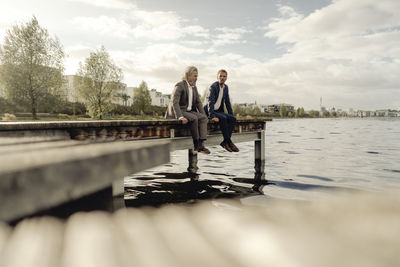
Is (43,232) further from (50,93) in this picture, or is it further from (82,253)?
(50,93)

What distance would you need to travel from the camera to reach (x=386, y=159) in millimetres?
11422

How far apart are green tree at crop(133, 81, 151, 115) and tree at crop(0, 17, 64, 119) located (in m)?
31.3

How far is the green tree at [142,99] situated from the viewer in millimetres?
63000

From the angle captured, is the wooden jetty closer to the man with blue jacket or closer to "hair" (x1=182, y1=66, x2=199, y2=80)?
"hair" (x1=182, y1=66, x2=199, y2=80)

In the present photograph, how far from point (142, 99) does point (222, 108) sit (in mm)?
58197

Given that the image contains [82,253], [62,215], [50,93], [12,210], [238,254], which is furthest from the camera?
[50,93]

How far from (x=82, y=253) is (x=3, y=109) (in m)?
49.5

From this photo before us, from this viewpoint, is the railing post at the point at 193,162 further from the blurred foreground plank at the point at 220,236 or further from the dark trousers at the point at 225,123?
the blurred foreground plank at the point at 220,236

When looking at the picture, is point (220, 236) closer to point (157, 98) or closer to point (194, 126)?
point (194, 126)

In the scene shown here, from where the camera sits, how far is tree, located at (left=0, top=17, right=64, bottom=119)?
2950 centimetres

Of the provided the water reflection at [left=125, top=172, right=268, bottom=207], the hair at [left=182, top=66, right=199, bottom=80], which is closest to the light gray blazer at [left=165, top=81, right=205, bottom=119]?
the hair at [left=182, top=66, right=199, bottom=80]

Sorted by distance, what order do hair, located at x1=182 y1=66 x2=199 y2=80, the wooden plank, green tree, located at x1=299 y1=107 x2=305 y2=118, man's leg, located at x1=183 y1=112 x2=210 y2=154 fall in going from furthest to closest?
green tree, located at x1=299 y1=107 x2=305 y2=118, hair, located at x1=182 y1=66 x2=199 y2=80, man's leg, located at x1=183 y1=112 x2=210 y2=154, the wooden plank

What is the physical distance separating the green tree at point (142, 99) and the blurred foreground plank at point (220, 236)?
197ft

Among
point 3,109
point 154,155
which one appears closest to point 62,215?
point 154,155
